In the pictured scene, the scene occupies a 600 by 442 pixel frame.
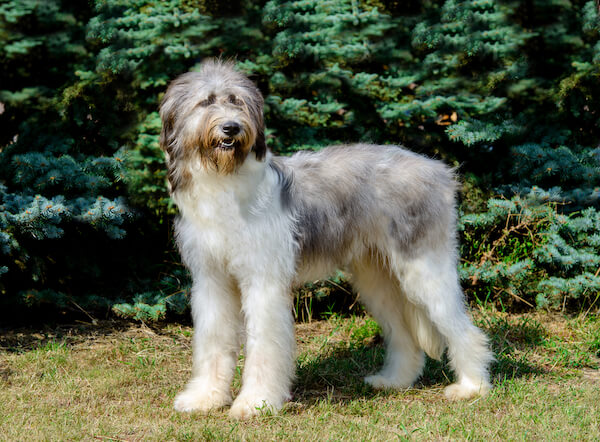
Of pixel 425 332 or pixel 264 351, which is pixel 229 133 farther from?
pixel 425 332

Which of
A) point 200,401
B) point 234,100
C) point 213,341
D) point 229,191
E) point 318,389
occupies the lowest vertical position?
point 318,389

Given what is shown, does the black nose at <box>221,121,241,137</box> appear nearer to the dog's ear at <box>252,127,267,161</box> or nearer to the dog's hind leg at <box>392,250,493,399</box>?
the dog's ear at <box>252,127,267,161</box>

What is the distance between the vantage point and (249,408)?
13.7 feet

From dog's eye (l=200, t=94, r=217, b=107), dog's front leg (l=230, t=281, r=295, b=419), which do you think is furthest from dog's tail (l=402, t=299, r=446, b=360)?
dog's eye (l=200, t=94, r=217, b=107)

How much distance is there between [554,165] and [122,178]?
4.04m

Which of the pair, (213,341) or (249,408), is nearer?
(249,408)

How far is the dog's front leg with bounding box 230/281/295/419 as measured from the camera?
13.8ft

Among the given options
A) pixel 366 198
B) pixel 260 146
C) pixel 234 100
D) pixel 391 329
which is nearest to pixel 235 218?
pixel 260 146

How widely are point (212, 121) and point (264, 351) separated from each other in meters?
1.42

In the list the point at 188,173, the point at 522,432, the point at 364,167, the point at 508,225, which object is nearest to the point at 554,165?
the point at 508,225

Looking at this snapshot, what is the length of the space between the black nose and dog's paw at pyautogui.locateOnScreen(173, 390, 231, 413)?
5.54 feet

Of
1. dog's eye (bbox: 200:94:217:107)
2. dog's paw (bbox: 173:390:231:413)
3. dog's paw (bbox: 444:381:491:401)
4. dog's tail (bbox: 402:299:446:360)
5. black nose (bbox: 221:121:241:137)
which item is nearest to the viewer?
black nose (bbox: 221:121:241:137)

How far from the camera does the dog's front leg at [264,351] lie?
4.20 meters

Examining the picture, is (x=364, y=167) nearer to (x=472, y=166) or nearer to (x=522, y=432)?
(x=522, y=432)
